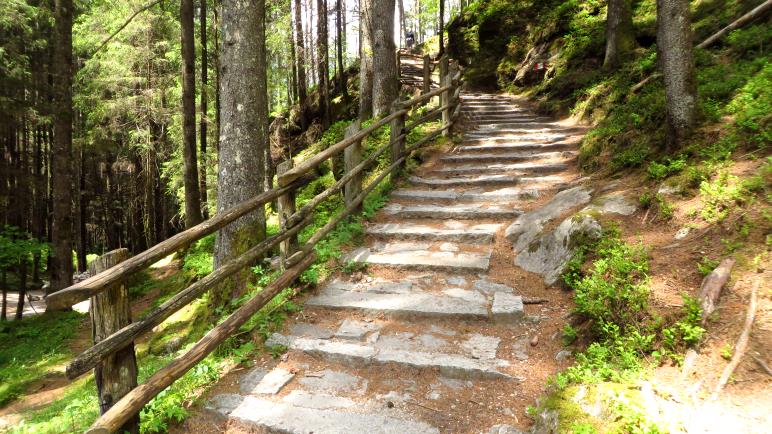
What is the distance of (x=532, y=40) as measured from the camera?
16.6 metres

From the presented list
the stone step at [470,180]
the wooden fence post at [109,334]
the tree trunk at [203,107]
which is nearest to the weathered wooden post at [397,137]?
the stone step at [470,180]

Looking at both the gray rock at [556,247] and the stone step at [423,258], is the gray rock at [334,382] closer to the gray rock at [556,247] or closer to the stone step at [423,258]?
the stone step at [423,258]

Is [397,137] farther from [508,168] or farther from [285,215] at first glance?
[285,215]

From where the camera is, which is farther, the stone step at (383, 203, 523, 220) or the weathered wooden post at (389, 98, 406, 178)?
the weathered wooden post at (389, 98, 406, 178)

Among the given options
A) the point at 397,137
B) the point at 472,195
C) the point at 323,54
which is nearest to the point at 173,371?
the point at 472,195

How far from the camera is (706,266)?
3.31 meters

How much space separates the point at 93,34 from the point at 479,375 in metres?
19.1

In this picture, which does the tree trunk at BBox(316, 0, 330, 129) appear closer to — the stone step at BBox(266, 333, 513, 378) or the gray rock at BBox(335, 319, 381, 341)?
the gray rock at BBox(335, 319, 381, 341)

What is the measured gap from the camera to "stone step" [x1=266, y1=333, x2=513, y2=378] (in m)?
3.37

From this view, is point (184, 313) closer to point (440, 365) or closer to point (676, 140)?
point (440, 365)

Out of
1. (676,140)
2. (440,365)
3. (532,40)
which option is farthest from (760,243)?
(532,40)

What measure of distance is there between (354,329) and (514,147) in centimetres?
610

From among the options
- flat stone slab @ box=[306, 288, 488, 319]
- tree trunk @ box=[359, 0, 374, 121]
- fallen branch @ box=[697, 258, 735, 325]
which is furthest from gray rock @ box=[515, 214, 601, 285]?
tree trunk @ box=[359, 0, 374, 121]

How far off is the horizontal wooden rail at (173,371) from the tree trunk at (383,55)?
6488mm
